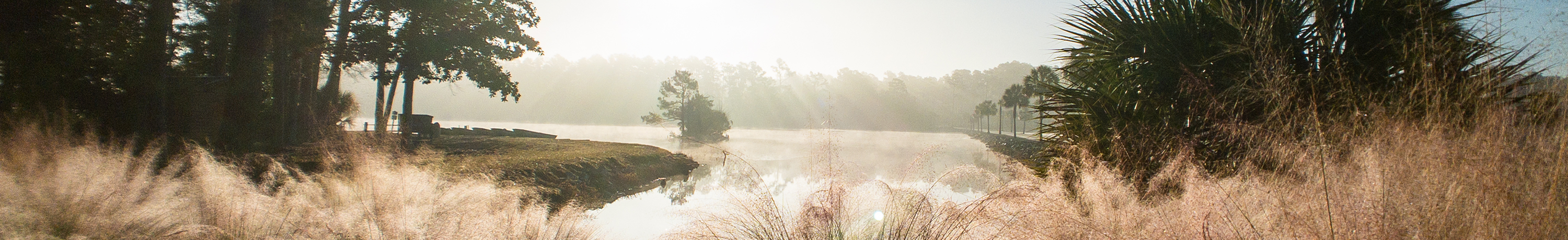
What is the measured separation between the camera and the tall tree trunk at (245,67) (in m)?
6.91

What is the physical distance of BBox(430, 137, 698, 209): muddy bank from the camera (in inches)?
269

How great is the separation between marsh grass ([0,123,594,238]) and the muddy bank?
152cm

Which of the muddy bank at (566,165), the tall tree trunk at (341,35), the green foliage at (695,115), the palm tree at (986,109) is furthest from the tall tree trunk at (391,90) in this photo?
the palm tree at (986,109)

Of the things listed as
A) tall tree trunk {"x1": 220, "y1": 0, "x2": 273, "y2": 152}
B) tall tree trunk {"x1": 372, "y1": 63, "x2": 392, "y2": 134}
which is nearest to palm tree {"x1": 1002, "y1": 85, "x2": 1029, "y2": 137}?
tall tree trunk {"x1": 372, "y1": 63, "x2": 392, "y2": 134}

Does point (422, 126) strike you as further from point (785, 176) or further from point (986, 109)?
point (986, 109)

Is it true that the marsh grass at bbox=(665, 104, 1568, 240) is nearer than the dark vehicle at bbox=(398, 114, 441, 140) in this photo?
Yes

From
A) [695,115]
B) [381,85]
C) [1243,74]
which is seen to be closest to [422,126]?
[381,85]

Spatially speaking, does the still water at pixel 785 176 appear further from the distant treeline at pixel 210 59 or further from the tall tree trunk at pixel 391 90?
the tall tree trunk at pixel 391 90

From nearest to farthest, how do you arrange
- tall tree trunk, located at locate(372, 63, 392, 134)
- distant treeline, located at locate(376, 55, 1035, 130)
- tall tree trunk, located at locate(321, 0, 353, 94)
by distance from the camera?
tall tree trunk, located at locate(321, 0, 353, 94), tall tree trunk, located at locate(372, 63, 392, 134), distant treeline, located at locate(376, 55, 1035, 130)

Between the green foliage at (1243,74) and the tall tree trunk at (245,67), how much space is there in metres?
8.57

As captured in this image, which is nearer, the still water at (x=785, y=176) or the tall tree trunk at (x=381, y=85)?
the still water at (x=785, y=176)

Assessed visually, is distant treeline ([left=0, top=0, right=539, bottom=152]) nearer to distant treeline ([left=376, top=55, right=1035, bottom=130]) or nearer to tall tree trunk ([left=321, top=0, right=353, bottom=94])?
tall tree trunk ([left=321, top=0, right=353, bottom=94])

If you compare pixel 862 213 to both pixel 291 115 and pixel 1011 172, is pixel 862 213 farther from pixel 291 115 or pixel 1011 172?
pixel 291 115

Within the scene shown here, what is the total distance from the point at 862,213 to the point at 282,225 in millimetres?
2921
